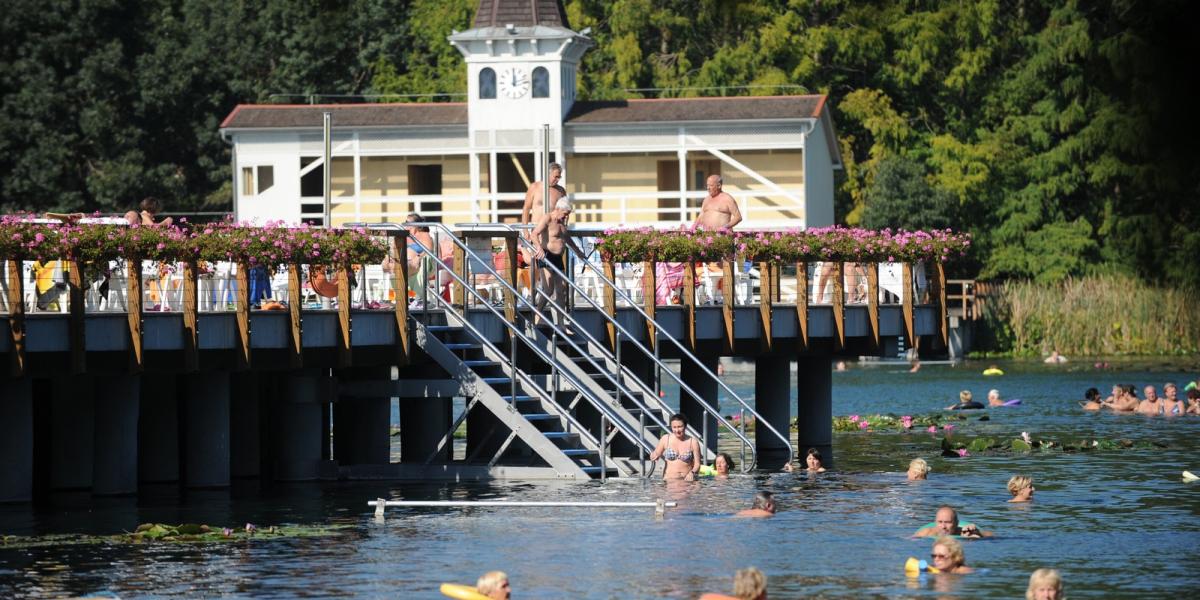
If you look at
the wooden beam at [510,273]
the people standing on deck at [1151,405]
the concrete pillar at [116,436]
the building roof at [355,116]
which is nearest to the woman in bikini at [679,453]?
the wooden beam at [510,273]

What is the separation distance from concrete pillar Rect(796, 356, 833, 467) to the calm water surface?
9.57ft

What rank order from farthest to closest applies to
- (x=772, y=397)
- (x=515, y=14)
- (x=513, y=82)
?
(x=515, y=14), (x=513, y=82), (x=772, y=397)

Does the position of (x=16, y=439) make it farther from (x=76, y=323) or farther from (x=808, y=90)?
(x=808, y=90)

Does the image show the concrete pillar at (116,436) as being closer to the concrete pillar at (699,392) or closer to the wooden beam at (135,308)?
the wooden beam at (135,308)

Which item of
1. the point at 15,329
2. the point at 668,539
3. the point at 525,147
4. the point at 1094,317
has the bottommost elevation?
the point at 668,539

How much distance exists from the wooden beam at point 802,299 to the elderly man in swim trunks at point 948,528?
30.6ft

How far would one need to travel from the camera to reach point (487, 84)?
62.0 meters

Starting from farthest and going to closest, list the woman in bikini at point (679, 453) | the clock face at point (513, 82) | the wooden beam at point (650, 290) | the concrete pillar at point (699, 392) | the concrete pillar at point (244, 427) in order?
the clock face at point (513, 82) → the concrete pillar at point (699, 392) → the wooden beam at point (650, 290) → the concrete pillar at point (244, 427) → the woman in bikini at point (679, 453)

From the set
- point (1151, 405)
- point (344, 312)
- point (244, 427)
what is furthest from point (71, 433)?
point (1151, 405)

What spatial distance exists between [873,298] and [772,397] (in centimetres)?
345

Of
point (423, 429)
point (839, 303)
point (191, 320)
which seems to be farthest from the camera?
point (839, 303)

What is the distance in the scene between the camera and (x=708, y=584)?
2198cm

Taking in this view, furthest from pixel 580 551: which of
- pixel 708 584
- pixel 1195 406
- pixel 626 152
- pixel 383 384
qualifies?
A: pixel 626 152

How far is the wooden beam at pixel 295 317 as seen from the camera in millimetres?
29844
